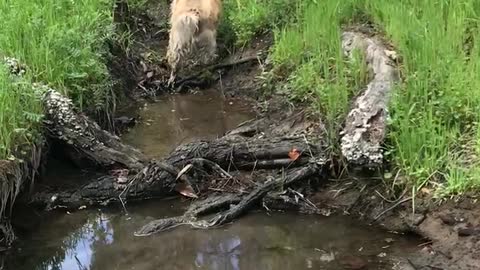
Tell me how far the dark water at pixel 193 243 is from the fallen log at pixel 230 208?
0.06 m

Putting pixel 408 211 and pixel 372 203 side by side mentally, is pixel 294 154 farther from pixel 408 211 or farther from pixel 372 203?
pixel 408 211

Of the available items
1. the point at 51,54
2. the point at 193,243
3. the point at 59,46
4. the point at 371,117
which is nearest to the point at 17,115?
the point at 51,54

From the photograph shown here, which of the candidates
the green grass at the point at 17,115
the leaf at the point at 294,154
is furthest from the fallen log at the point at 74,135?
the leaf at the point at 294,154

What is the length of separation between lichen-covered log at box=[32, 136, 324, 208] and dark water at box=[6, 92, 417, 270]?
0.35ft

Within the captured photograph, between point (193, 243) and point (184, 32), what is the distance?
3291mm

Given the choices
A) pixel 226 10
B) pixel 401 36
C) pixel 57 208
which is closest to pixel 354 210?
pixel 401 36

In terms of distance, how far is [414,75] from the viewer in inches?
216

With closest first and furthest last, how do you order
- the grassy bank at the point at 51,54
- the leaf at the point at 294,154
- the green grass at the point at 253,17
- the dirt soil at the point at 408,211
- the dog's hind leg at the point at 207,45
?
1. the dirt soil at the point at 408,211
2. the grassy bank at the point at 51,54
3. the leaf at the point at 294,154
4. the green grass at the point at 253,17
5. the dog's hind leg at the point at 207,45

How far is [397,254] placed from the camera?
457 cm

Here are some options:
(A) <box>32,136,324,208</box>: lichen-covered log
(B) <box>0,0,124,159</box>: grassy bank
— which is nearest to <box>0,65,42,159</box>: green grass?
(B) <box>0,0,124,159</box>: grassy bank

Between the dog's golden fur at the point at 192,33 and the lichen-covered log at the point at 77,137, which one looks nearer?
the lichen-covered log at the point at 77,137

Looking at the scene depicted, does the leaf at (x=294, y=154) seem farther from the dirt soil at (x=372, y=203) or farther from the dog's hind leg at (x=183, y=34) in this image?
the dog's hind leg at (x=183, y=34)

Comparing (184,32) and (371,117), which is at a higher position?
(184,32)

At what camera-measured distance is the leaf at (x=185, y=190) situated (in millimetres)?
5390
